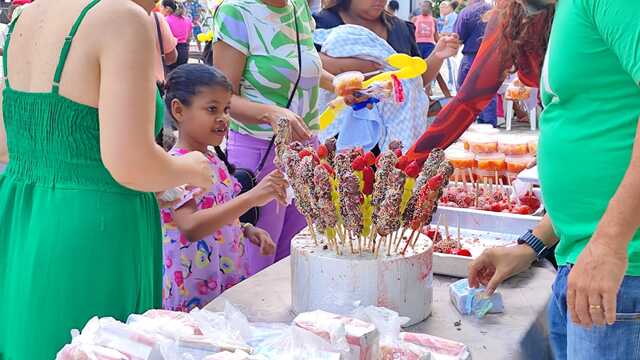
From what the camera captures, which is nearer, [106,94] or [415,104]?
[106,94]

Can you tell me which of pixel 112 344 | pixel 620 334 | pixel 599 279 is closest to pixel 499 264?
pixel 620 334

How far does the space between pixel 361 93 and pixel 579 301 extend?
1.87m

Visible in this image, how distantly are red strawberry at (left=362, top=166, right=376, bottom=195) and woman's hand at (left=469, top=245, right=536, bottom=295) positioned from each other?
328 millimetres

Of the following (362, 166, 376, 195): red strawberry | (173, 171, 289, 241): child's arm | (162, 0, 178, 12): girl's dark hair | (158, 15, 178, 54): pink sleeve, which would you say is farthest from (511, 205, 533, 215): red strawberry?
(162, 0, 178, 12): girl's dark hair

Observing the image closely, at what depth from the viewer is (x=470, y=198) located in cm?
291

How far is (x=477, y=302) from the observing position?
5.82 ft

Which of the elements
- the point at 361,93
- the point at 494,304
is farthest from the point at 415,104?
the point at 494,304

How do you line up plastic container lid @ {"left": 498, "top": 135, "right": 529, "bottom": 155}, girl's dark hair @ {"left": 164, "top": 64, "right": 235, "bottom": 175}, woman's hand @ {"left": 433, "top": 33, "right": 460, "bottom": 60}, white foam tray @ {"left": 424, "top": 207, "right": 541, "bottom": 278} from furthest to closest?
1. woman's hand @ {"left": 433, "top": 33, "right": 460, "bottom": 60}
2. plastic container lid @ {"left": 498, "top": 135, "right": 529, "bottom": 155}
3. white foam tray @ {"left": 424, "top": 207, "right": 541, "bottom": 278}
4. girl's dark hair @ {"left": 164, "top": 64, "right": 235, "bottom": 175}

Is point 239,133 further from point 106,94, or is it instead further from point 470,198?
point 106,94

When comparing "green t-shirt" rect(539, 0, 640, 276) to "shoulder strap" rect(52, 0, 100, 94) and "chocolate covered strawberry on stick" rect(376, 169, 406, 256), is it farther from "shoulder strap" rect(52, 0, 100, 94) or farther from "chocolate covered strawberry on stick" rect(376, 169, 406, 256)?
→ "shoulder strap" rect(52, 0, 100, 94)

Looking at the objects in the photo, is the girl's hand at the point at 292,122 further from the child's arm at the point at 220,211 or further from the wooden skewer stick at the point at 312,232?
the wooden skewer stick at the point at 312,232

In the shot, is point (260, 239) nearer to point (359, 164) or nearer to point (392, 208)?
point (359, 164)

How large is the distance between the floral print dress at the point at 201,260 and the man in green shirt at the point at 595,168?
1073 millimetres

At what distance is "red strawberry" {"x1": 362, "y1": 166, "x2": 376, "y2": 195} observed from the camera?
1729 mm
